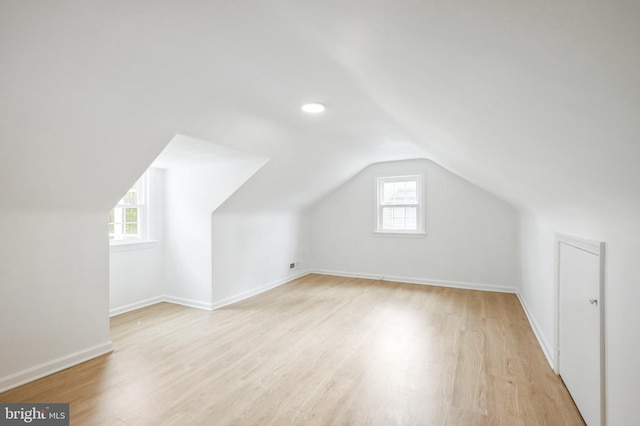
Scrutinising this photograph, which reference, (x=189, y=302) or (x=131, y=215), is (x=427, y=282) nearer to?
(x=189, y=302)

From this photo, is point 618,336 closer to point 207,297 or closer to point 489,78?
point 489,78

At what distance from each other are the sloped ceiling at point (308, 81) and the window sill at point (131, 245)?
1.35 meters

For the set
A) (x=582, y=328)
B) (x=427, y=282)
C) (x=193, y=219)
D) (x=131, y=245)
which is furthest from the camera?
(x=427, y=282)

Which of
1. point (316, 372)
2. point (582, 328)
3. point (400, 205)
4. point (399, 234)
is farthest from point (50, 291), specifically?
point (400, 205)

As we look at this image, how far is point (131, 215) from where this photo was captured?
14.1 ft

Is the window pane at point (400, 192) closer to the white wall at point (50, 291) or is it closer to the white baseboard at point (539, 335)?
the white baseboard at point (539, 335)

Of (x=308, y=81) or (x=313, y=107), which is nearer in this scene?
(x=308, y=81)

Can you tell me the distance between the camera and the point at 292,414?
198 centimetres

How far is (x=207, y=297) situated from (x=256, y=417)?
2474 millimetres

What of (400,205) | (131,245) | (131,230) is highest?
(400,205)

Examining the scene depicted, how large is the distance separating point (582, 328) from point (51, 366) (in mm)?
4000

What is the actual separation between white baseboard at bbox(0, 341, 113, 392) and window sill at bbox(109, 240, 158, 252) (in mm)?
1474

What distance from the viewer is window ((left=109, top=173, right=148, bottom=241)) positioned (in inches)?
164

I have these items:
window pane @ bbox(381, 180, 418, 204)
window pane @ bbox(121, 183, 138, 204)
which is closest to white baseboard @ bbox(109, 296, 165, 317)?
window pane @ bbox(121, 183, 138, 204)
